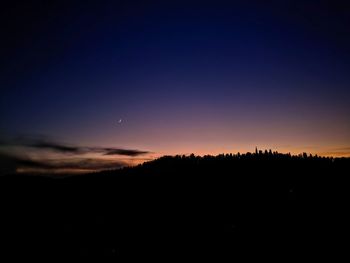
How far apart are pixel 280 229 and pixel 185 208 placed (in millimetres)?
13072

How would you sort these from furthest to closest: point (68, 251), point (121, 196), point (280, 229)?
point (121, 196) → point (68, 251) → point (280, 229)

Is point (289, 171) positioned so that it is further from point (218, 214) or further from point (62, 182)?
point (62, 182)

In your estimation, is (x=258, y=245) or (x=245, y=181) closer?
(x=258, y=245)

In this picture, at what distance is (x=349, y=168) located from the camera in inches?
1686

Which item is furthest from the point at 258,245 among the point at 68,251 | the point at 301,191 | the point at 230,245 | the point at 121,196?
the point at 121,196

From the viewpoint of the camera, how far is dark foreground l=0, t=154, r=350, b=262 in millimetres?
27581

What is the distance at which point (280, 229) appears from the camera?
29.0 metres

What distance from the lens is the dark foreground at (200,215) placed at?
27581mm

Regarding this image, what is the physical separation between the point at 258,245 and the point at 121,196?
28683mm

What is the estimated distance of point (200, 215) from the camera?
3581 centimetres

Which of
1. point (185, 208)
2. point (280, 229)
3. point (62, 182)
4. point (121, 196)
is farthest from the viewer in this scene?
point (62, 182)

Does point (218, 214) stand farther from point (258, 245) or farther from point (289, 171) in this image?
point (289, 171)

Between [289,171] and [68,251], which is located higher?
[289,171]

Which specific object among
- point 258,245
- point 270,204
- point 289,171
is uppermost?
point 289,171
